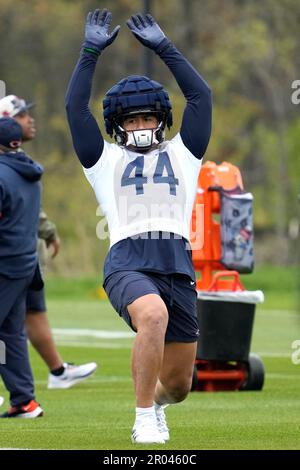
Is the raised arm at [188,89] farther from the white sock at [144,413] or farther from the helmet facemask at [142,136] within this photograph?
the white sock at [144,413]

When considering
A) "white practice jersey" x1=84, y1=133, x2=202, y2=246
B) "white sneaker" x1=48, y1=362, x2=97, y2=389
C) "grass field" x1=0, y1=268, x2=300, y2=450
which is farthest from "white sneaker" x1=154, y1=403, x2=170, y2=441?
"white sneaker" x1=48, y1=362, x2=97, y2=389

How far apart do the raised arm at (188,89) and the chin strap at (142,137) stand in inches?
5.9

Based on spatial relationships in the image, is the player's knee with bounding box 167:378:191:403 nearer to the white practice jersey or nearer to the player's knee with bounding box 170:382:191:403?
the player's knee with bounding box 170:382:191:403

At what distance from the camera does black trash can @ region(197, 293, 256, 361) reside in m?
12.6

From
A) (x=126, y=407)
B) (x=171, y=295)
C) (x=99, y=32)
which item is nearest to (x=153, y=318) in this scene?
(x=171, y=295)

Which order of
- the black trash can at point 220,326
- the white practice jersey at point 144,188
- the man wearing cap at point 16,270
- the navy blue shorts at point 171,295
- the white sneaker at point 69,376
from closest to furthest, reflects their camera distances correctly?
the navy blue shorts at point 171,295
the white practice jersey at point 144,188
the man wearing cap at point 16,270
the black trash can at point 220,326
the white sneaker at point 69,376

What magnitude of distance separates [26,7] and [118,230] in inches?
1693

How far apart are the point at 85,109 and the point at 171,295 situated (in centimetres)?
115

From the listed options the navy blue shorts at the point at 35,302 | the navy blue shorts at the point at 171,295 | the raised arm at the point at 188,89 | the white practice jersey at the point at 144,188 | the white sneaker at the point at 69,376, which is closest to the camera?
the navy blue shorts at the point at 171,295

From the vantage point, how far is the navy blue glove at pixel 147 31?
28.8ft

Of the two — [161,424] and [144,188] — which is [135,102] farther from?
[161,424]

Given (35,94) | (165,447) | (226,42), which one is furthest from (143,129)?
(35,94)

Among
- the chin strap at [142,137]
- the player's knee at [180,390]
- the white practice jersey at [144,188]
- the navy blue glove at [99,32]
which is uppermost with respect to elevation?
the navy blue glove at [99,32]

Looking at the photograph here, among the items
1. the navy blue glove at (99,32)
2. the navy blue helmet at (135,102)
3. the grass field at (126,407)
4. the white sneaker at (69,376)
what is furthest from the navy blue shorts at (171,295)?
the white sneaker at (69,376)
